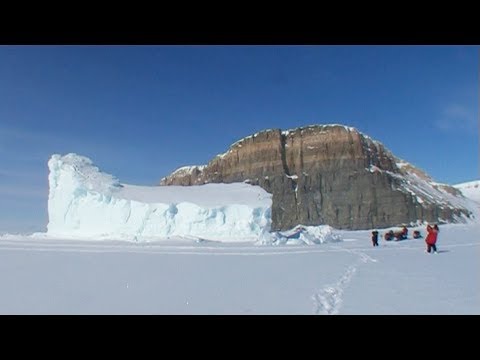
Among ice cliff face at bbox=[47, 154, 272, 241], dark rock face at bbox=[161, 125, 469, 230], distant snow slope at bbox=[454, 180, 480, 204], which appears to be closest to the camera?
ice cliff face at bbox=[47, 154, 272, 241]

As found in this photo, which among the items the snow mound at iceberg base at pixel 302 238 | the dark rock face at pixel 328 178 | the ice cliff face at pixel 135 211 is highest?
the dark rock face at pixel 328 178

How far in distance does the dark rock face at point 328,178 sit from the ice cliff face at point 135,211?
34476 mm

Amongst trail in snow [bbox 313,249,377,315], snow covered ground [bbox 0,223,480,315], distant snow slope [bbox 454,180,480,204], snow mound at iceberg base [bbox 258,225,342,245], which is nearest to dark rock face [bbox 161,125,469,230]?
snow mound at iceberg base [bbox 258,225,342,245]

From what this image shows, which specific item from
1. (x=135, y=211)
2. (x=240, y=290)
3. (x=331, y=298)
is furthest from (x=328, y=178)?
(x=331, y=298)

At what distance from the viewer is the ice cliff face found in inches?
1049

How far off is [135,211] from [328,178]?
1867 inches

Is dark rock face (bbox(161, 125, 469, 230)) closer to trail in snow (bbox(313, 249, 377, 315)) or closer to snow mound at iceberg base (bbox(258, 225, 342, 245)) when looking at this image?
snow mound at iceberg base (bbox(258, 225, 342, 245))

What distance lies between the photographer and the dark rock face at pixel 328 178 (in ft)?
210

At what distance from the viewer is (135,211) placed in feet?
89.2

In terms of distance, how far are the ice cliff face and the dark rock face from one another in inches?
1357

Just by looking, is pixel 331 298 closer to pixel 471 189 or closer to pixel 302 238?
pixel 302 238

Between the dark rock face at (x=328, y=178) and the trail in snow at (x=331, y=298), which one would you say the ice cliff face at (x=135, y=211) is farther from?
the dark rock face at (x=328, y=178)

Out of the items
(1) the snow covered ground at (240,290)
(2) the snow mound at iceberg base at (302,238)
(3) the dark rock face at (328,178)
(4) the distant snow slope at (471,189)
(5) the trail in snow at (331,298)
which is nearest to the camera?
(5) the trail in snow at (331,298)

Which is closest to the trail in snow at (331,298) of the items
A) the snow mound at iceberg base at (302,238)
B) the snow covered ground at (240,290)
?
the snow covered ground at (240,290)
